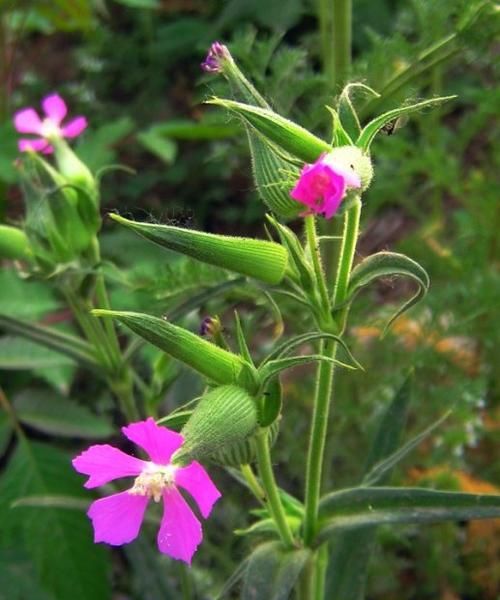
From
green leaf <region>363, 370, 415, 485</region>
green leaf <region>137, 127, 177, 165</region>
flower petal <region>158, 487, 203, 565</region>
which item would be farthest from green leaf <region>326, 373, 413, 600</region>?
green leaf <region>137, 127, 177, 165</region>

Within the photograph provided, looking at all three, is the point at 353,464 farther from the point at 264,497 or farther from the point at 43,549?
the point at 264,497

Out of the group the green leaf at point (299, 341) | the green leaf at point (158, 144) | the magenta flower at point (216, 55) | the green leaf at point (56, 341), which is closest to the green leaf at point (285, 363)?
the green leaf at point (299, 341)

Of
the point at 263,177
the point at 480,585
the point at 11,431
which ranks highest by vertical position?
the point at 263,177

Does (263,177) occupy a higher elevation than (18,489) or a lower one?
higher

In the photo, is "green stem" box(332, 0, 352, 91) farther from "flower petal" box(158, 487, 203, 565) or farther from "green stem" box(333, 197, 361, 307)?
"flower petal" box(158, 487, 203, 565)

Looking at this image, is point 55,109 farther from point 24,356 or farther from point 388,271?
point 388,271

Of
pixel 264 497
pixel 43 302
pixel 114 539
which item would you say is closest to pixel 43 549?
pixel 43 302

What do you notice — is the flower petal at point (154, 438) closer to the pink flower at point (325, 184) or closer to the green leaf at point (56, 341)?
the pink flower at point (325, 184)
